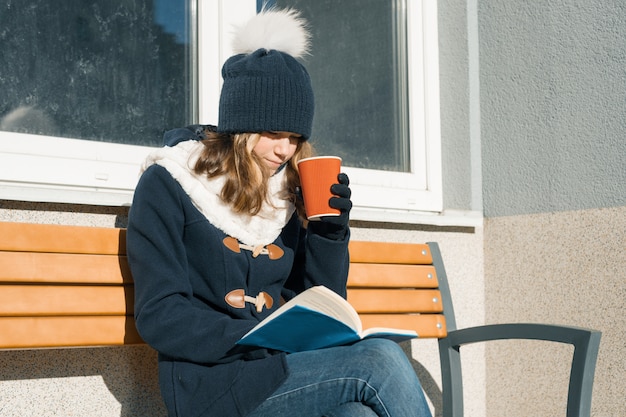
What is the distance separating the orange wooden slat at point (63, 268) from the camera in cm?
205

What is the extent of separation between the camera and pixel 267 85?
226 cm

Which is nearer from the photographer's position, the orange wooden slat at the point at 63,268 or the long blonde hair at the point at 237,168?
the orange wooden slat at the point at 63,268

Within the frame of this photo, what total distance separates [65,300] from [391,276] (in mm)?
1166

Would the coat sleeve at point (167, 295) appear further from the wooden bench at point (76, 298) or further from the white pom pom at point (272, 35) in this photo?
the white pom pom at point (272, 35)

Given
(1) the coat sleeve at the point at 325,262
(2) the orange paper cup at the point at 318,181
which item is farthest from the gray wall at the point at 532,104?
(2) the orange paper cup at the point at 318,181

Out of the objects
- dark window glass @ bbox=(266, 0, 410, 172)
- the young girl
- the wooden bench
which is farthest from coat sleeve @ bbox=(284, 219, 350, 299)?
dark window glass @ bbox=(266, 0, 410, 172)

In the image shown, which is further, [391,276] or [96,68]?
[391,276]

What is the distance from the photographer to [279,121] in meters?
2.27

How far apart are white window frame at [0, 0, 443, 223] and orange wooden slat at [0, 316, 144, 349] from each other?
1.29 ft

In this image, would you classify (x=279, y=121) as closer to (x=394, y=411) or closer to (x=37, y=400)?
(x=394, y=411)

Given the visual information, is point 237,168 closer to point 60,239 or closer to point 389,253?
point 60,239

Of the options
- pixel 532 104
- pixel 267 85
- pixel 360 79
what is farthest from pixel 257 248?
pixel 532 104

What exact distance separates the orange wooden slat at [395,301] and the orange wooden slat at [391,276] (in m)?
0.02

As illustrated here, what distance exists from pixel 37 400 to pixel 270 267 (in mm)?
762
